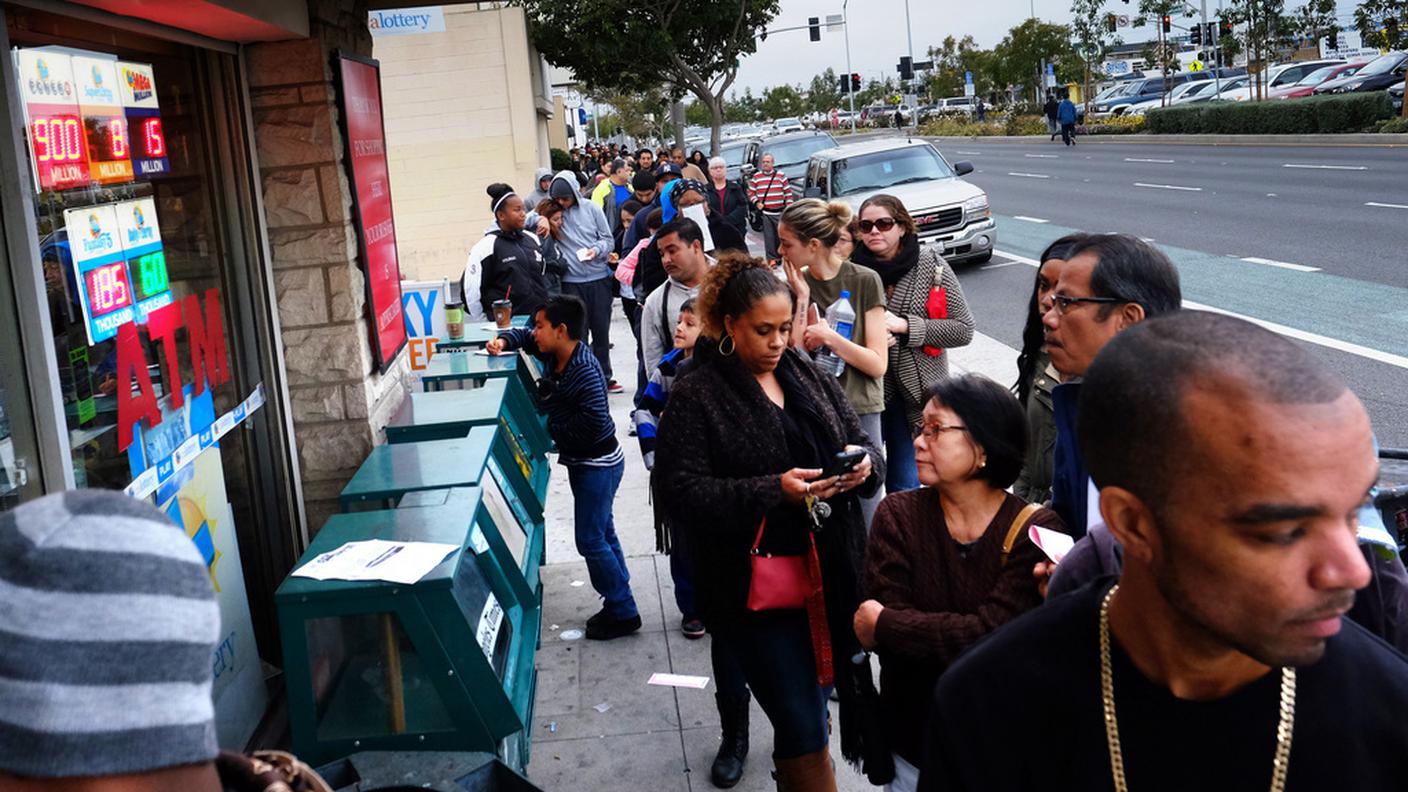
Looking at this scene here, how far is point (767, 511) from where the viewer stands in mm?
3967

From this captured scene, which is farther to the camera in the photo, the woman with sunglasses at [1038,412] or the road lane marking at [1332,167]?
the road lane marking at [1332,167]

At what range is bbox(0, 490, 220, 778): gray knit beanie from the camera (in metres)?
1.38

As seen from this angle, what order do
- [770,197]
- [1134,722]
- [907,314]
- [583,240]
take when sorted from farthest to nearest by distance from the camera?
[770,197], [583,240], [907,314], [1134,722]

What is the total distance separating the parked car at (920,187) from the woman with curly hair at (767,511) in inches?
492

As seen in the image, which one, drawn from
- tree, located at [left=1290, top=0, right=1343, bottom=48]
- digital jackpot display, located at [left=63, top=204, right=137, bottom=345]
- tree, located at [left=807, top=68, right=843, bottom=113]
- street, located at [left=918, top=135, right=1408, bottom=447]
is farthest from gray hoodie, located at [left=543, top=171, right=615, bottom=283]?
tree, located at [left=807, top=68, right=843, bottom=113]

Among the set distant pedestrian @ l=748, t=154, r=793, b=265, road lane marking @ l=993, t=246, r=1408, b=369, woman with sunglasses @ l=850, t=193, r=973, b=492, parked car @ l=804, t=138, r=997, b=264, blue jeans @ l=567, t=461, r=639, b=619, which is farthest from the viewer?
distant pedestrian @ l=748, t=154, r=793, b=265

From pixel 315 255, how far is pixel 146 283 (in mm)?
1330

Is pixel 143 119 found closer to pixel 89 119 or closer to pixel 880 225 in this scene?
pixel 89 119

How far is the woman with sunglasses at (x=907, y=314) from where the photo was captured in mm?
6336

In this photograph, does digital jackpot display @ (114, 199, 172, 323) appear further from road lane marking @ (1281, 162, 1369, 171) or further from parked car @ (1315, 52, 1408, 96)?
parked car @ (1315, 52, 1408, 96)

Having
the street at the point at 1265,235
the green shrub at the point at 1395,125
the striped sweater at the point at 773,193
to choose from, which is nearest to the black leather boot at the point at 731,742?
the street at the point at 1265,235

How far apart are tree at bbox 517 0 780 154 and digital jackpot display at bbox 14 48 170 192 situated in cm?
2759

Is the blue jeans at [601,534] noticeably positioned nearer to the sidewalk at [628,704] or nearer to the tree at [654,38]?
the sidewalk at [628,704]

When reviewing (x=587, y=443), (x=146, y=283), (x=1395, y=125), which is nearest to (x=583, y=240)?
(x=587, y=443)
